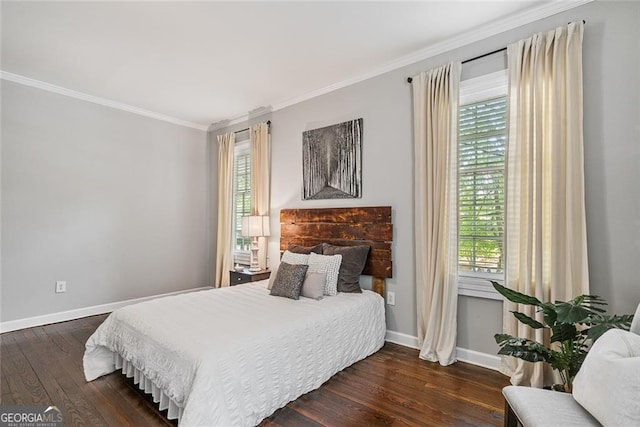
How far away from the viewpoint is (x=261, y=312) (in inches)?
92.1

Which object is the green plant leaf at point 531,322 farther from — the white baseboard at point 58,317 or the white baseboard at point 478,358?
the white baseboard at point 58,317

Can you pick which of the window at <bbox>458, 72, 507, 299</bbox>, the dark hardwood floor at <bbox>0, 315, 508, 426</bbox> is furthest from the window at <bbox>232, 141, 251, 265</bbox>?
the window at <bbox>458, 72, 507, 299</bbox>

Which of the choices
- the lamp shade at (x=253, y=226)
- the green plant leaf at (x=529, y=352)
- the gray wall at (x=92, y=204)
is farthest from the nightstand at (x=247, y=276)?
the green plant leaf at (x=529, y=352)

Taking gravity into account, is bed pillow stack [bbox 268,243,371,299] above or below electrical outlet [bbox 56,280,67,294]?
above

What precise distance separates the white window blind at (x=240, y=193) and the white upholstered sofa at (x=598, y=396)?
3.91m

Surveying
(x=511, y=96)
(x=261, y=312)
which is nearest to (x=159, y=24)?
(x=261, y=312)

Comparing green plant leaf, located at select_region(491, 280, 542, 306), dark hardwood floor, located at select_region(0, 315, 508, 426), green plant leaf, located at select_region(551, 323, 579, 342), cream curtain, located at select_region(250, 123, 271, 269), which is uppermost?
cream curtain, located at select_region(250, 123, 271, 269)

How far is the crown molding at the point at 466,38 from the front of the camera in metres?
2.28

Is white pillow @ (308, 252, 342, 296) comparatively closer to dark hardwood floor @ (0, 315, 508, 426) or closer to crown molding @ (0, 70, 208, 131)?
dark hardwood floor @ (0, 315, 508, 426)

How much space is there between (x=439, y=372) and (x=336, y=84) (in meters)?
3.04

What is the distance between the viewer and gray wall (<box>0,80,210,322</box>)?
3471 millimetres

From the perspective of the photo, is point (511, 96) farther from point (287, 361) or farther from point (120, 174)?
point (120, 174)

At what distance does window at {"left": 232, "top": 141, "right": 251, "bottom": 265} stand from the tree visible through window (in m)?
3.04

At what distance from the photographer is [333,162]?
3582 mm
